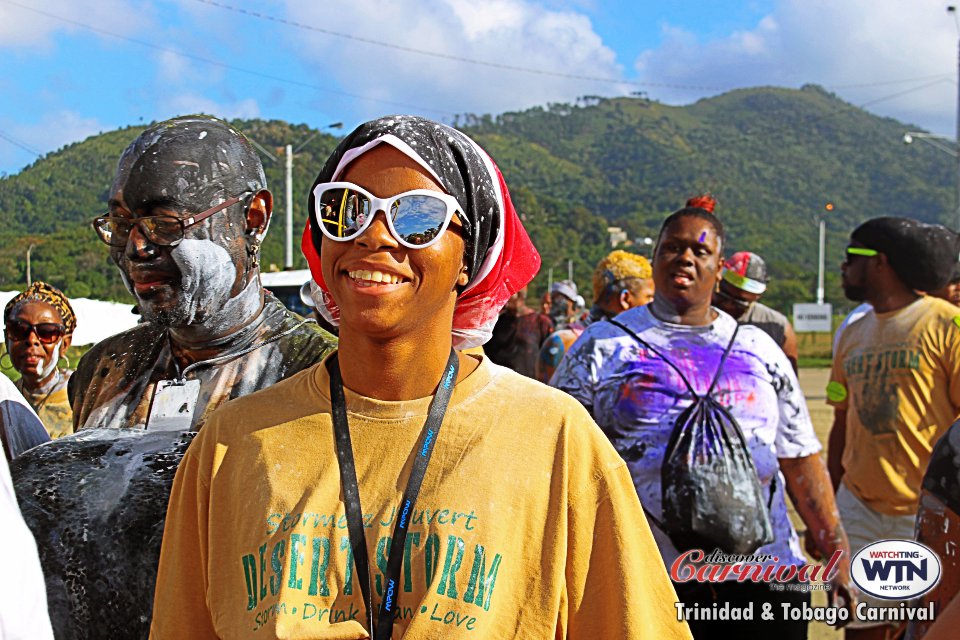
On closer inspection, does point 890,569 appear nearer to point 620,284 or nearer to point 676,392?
point 676,392

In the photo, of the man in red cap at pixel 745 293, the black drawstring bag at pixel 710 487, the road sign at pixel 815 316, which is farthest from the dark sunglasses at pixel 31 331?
the road sign at pixel 815 316

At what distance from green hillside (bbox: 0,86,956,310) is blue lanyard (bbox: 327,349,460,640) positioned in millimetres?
2661

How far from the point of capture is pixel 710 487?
134 inches

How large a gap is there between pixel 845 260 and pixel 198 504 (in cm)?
437

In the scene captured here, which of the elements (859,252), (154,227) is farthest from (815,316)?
(154,227)

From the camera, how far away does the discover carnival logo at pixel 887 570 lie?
3230 mm

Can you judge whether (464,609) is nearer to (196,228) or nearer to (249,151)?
(196,228)

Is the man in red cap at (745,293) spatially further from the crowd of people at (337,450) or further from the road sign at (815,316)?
the road sign at (815,316)

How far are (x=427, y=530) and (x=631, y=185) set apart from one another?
134 metres

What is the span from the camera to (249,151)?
250cm

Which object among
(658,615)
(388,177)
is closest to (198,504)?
(388,177)

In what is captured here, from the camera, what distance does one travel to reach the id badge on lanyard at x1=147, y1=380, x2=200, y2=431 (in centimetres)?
230

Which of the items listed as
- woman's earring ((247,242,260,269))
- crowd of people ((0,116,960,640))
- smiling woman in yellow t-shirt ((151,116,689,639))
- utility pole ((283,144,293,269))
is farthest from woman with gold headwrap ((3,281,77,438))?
utility pole ((283,144,293,269))

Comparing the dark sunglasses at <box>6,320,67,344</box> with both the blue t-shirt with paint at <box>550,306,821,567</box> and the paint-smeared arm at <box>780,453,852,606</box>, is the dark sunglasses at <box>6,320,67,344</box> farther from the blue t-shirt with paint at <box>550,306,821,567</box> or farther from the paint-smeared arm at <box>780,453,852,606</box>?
the paint-smeared arm at <box>780,453,852,606</box>
